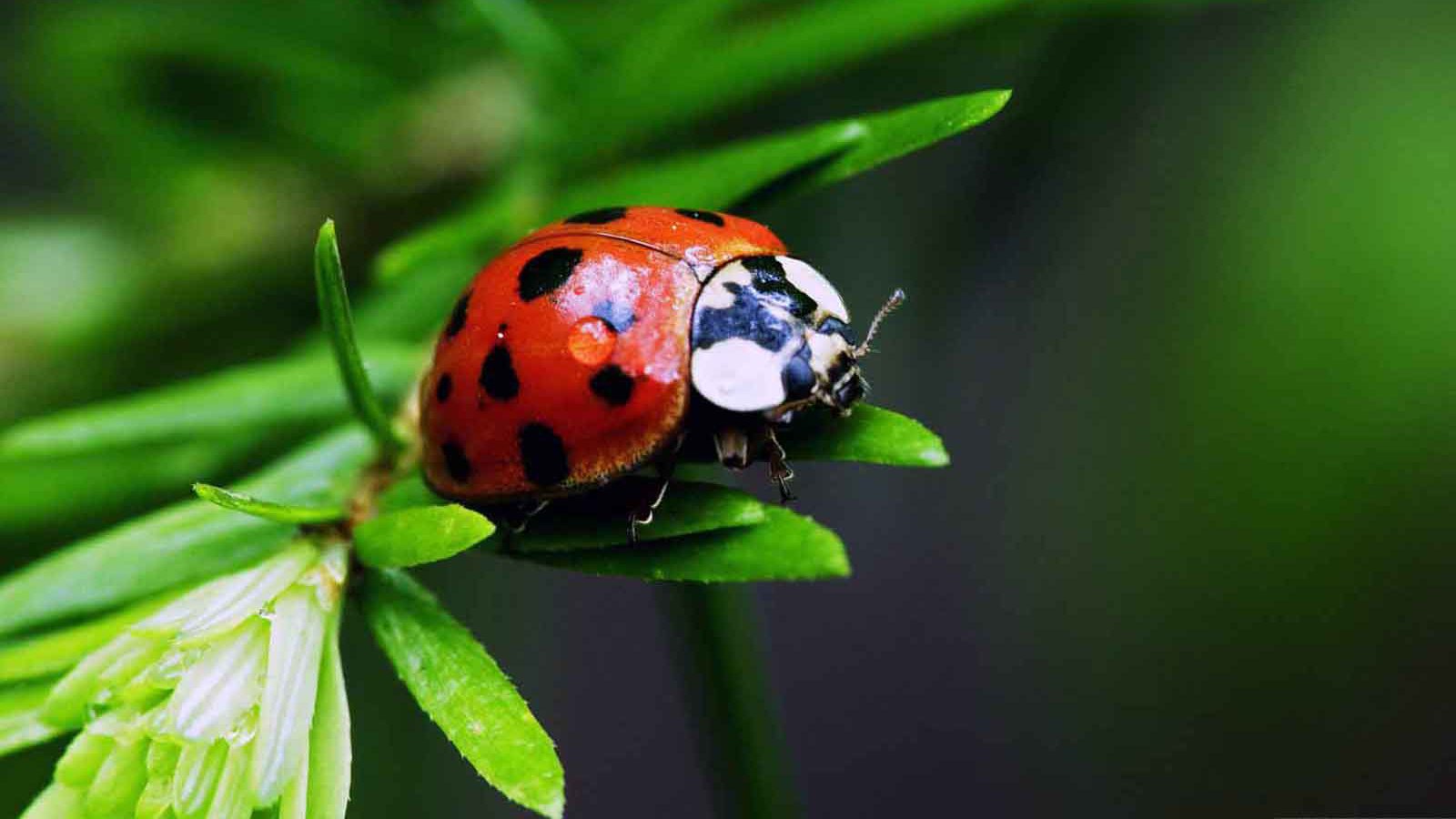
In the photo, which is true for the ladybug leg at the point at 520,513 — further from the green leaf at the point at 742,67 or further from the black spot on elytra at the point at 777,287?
the green leaf at the point at 742,67

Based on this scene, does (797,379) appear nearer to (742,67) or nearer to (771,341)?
(771,341)

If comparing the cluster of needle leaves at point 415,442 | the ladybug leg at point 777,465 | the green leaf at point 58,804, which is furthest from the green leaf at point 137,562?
the ladybug leg at point 777,465

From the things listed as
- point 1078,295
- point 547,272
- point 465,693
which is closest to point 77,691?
point 465,693

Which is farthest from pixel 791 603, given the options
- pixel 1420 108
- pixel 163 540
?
pixel 163 540

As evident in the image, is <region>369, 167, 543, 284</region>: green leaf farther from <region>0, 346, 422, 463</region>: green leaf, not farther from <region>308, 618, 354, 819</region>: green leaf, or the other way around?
<region>308, 618, 354, 819</region>: green leaf

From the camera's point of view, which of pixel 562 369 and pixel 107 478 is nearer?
Answer: pixel 562 369

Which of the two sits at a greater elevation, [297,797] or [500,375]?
[500,375]
